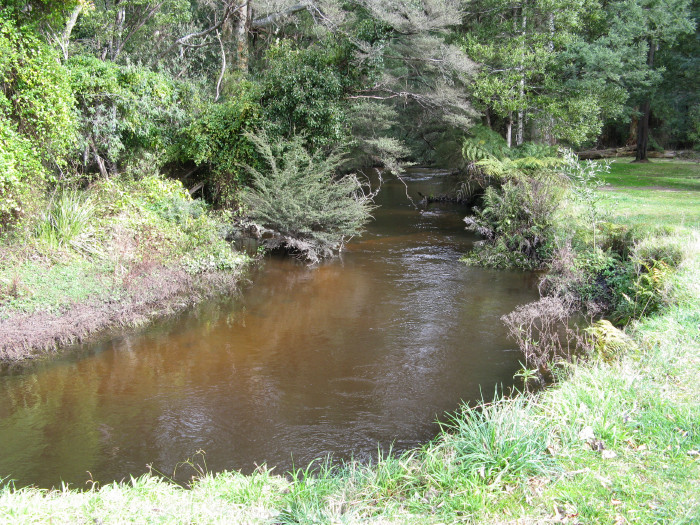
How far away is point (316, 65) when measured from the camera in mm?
15109

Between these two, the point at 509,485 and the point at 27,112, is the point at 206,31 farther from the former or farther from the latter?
the point at 509,485

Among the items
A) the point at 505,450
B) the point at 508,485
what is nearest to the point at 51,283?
the point at 505,450

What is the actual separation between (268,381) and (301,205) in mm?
6694

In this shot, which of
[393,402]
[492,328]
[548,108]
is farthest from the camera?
[548,108]

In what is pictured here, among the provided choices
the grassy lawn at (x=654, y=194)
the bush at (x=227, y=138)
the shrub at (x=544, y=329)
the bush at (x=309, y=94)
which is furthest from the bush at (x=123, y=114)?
the grassy lawn at (x=654, y=194)

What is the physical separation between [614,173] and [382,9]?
11.2m

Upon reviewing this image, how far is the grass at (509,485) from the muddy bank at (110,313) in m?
4.23

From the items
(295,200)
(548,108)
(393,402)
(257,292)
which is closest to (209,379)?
(393,402)

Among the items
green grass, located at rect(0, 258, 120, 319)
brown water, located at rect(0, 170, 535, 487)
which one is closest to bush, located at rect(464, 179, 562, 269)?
brown water, located at rect(0, 170, 535, 487)

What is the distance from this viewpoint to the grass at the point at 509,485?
3.34m

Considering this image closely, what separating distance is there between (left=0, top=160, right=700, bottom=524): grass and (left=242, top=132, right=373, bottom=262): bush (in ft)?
30.1

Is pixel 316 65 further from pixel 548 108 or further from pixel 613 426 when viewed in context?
pixel 613 426

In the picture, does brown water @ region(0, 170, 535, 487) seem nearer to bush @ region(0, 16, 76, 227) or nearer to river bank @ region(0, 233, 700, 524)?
river bank @ region(0, 233, 700, 524)

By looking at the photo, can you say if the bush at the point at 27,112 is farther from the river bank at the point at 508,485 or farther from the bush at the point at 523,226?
the bush at the point at 523,226
